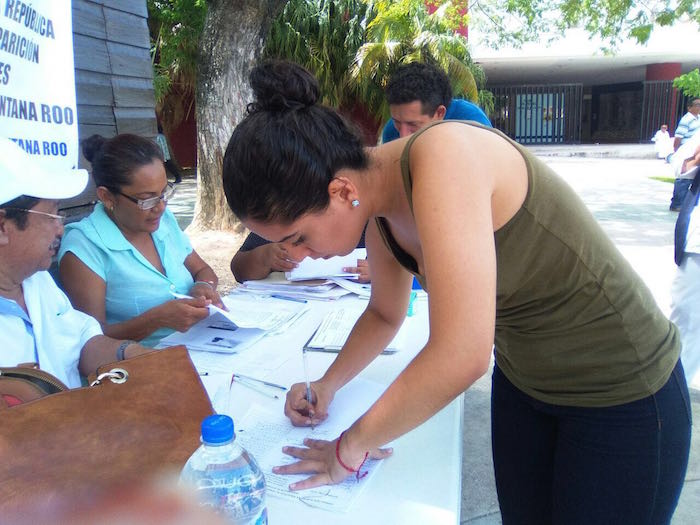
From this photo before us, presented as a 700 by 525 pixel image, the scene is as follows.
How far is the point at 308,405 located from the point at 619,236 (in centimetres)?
608

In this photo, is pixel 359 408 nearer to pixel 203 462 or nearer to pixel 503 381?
pixel 503 381

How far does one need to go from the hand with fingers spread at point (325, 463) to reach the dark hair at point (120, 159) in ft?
4.29

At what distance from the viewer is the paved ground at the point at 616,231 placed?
7.60ft

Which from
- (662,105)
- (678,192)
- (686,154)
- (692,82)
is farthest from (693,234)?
(662,105)

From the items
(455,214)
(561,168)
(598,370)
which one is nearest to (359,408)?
(598,370)

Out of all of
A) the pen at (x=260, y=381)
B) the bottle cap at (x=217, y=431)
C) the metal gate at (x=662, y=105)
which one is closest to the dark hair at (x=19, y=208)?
the pen at (x=260, y=381)

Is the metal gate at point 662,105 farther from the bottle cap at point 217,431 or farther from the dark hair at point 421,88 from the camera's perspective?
the bottle cap at point 217,431

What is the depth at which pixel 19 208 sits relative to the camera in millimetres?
1385

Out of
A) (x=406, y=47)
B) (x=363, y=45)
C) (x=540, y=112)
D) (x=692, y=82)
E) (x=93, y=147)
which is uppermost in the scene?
(x=363, y=45)

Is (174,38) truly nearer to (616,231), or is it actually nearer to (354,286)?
(616,231)

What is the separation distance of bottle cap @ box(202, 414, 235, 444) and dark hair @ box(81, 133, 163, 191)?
1502 mm

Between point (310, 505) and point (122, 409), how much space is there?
0.37 meters

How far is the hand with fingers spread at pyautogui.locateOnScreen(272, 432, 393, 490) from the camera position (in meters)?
0.99

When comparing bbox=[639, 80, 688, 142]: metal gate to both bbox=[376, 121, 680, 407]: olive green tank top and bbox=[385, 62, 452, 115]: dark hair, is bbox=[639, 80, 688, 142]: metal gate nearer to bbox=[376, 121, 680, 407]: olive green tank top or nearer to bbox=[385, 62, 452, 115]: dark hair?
bbox=[385, 62, 452, 115]: dark hair
